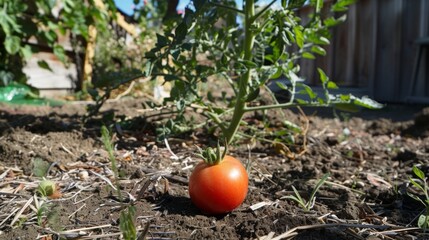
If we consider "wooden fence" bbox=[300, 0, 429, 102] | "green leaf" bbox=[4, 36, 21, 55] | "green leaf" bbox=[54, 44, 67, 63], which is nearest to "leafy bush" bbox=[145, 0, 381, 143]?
"green leaf" bbox=[4, 36, 21, 55]

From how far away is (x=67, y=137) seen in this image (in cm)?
240

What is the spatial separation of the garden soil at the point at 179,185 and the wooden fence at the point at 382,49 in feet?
11.5

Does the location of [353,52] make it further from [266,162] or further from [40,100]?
[266,162]

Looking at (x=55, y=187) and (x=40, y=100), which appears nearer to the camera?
(x=55, y=187)

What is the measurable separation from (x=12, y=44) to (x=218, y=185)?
363 cm

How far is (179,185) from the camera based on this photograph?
1.77 m

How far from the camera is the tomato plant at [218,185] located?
1.40 metres

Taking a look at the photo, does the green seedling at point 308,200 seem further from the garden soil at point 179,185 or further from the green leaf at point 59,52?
the green leaf at point 59,52

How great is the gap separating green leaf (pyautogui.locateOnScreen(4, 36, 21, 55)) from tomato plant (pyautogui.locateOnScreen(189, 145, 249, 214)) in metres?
3.50

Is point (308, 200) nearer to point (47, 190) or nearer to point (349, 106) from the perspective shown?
point (349, 106)

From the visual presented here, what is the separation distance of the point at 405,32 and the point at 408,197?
16.7ft

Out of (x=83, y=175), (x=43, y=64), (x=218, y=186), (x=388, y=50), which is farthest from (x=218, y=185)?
(x=388, y=50)

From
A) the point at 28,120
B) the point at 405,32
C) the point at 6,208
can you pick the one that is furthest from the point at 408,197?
the point at 405,32

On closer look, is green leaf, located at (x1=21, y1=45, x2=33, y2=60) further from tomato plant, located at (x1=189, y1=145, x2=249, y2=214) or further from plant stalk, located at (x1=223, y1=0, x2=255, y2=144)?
tomato plant, located at (x1=189, y1=145, x2=249, y2=214)
